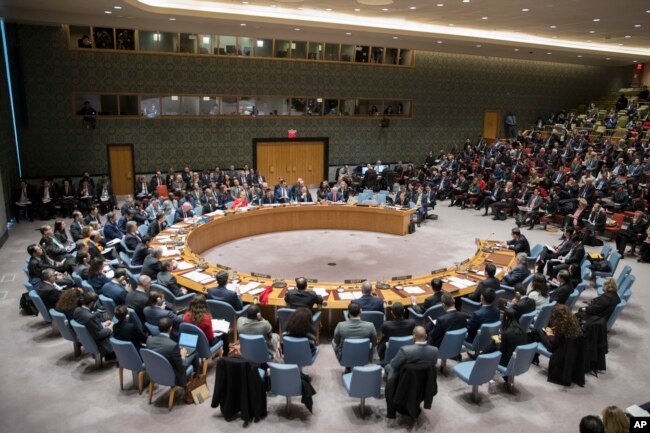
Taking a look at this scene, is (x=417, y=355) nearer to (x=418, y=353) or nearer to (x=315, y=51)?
(x=418, y=353)

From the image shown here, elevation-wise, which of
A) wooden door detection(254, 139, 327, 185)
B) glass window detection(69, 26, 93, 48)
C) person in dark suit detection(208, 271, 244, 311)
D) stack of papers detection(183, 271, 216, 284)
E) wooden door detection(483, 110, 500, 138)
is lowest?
stack of papers detection(183, 271, 216, 284)

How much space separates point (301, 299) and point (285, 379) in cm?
170

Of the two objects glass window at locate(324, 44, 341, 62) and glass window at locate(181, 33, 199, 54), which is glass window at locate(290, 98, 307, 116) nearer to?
glass window at locate(324, 44, 341, 62)

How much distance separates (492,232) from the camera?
14961 mm

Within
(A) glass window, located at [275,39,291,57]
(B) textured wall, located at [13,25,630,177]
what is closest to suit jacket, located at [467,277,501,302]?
(B) textured wall, located at [13,25,630,177]

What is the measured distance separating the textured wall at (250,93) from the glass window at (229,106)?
0.33 m

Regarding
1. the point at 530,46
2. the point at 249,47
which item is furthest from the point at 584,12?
the point at 249,47

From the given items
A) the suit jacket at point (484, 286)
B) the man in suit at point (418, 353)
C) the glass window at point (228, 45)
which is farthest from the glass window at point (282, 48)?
the man in suit at point (418, 353)

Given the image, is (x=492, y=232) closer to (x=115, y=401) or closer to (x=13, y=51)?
(x=115, y=401)

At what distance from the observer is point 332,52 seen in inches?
822

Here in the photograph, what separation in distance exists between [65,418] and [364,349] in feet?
11.8

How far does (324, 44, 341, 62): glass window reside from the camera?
68.2ft

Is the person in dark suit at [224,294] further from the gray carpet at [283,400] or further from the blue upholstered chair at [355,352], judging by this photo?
the blue upholstered chair at [355,352]

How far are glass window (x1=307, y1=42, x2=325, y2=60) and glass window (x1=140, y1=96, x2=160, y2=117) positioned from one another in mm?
6355
